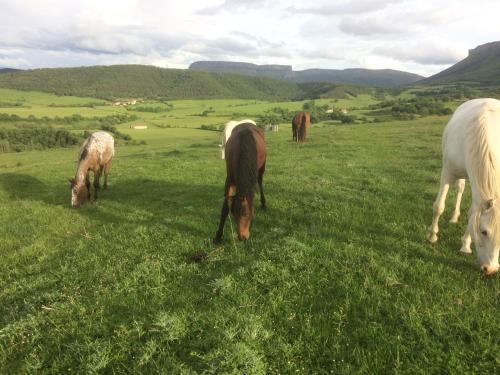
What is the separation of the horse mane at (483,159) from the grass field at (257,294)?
1.41 m

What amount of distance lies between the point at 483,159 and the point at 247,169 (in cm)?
410

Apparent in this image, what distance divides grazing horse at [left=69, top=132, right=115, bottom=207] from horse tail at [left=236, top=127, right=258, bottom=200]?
26.1 feet

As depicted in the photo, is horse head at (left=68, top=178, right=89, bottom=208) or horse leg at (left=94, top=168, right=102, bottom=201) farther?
horse leg at (left=94, top=168, right=102, bottom=201)

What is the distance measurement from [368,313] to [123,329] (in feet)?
11.0

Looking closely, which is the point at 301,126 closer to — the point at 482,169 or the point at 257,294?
the point at 482,169

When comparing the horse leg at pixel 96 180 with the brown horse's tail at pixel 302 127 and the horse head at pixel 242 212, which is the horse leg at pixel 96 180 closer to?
the horse head at pixel 242 212

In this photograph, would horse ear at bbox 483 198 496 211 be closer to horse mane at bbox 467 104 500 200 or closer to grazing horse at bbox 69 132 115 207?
horse mane at bbox 467 104 500 200

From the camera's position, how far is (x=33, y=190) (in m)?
15.2

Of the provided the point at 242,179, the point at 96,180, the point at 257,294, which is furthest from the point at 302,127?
the point at 257,294

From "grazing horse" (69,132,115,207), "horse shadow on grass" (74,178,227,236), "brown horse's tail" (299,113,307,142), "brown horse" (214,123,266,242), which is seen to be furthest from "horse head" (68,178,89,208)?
"brown horse's tail" (299,113,307,142)

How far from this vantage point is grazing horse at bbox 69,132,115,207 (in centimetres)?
1147

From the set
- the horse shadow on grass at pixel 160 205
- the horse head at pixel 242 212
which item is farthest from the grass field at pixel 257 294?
the horse head at pixel 242 212

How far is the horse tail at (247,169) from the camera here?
624cm

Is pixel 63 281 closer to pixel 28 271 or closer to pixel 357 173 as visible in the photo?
pixel 28 271
